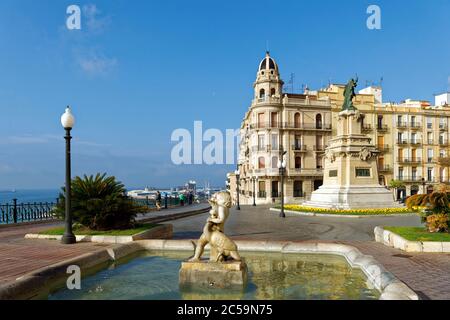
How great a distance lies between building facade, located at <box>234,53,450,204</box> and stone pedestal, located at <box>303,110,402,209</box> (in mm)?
23649

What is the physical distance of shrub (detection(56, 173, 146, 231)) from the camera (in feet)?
38.4

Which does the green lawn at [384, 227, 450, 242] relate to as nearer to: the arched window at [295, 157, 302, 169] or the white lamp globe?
the white lamp globe

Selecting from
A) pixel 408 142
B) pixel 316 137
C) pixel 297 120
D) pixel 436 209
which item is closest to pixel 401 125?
pixel 408 142

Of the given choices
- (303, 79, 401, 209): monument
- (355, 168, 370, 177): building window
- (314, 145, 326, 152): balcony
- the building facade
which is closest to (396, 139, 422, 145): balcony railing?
the building facade

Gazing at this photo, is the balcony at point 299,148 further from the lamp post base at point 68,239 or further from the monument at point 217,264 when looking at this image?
the monument at point 217,264

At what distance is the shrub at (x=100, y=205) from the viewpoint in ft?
38.4

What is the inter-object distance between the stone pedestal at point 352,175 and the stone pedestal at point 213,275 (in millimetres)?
20095

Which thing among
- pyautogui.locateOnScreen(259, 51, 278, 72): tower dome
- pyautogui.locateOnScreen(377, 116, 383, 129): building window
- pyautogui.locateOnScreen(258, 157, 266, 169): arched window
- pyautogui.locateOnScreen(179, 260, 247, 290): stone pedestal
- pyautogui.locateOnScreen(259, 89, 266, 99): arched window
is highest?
pyautogui.locateOnScreen(259, 51, 278, 72): tower dome

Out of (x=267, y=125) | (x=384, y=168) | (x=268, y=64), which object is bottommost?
(x=384, y=168)

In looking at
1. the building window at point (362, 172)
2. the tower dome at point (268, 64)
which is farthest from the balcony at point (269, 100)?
the building window at point (362, 172)

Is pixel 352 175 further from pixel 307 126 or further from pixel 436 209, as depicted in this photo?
pixel 307 126

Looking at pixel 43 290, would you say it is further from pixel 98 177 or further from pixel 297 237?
pixel 297 237

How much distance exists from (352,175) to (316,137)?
30.3 metres

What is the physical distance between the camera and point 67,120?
10.8 m
